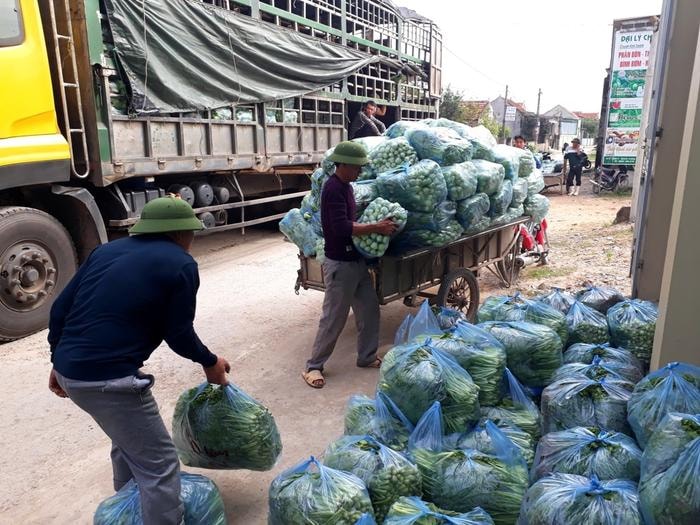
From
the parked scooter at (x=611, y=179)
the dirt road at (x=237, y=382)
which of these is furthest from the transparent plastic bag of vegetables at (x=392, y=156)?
the parked scooter at (x=611, y=179)

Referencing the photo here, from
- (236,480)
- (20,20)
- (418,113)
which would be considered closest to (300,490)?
(236,480)

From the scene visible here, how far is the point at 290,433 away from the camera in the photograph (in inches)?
130

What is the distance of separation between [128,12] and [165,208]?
178 inches

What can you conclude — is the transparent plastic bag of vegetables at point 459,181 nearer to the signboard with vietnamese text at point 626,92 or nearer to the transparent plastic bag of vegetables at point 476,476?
the transparent plastic bag of vegetables at point 476,476

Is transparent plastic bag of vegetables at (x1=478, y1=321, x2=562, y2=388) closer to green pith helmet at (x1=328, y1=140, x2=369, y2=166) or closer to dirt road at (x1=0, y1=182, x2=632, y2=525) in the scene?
dirt road at (x1=0, y1=182, x2=632, y2=525)

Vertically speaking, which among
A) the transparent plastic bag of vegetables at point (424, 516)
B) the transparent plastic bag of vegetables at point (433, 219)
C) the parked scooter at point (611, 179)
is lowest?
the parked scooter at point (611, 179)

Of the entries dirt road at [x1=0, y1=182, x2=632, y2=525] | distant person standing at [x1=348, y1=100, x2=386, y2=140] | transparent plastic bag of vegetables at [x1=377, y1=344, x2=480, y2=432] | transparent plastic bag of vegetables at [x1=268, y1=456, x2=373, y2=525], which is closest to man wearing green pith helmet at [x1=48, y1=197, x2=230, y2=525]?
dirt road at [x1=0, y1=182, x2=632, y2=525]

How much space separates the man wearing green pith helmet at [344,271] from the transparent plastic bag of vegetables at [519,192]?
6.86 ft

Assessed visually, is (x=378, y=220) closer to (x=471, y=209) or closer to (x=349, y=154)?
(x=349, y=154)

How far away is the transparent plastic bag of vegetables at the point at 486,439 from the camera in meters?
2.37

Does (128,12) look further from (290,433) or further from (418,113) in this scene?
(418,113)

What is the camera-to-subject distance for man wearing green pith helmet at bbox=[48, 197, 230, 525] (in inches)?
77.0

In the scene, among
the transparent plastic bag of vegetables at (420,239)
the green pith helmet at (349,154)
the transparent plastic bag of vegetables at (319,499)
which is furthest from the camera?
the transparent plastic bag of vegetables at (420,239)

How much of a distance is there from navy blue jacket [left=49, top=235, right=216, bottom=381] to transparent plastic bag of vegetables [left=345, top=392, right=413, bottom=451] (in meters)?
0.98
